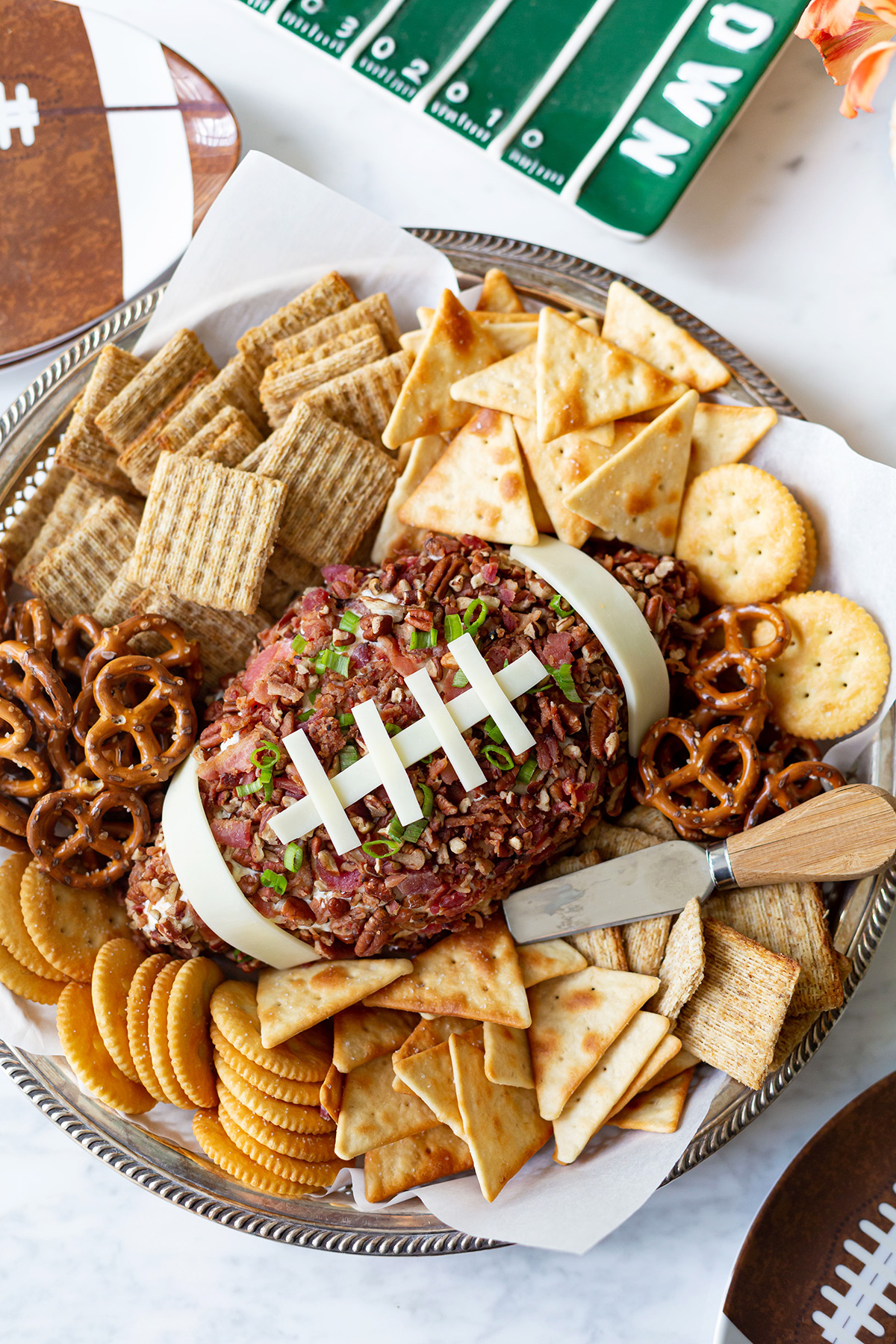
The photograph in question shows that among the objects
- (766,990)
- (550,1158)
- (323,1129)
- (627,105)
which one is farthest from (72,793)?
(627,105)

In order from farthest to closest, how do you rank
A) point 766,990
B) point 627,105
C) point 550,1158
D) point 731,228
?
point 731,228, point 627,105, point 550,1158, point 766,990

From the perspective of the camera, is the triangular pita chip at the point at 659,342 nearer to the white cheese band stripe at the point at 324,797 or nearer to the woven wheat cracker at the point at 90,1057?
the white cheese band stripe at the point at 324,797

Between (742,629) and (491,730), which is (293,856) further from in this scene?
(742,629)

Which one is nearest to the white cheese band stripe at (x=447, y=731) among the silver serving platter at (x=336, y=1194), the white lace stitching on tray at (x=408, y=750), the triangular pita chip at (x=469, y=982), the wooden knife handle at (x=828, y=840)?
the white lace stitching on tray at (x=408, y=750)

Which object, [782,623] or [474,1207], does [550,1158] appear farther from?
[782,623]

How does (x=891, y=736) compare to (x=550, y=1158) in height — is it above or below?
above

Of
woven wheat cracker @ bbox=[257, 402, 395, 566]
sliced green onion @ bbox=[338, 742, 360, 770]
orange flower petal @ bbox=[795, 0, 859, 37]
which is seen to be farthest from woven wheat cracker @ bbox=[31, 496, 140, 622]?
orange flower petal @ bbox=[795, 0, 859, 37]
